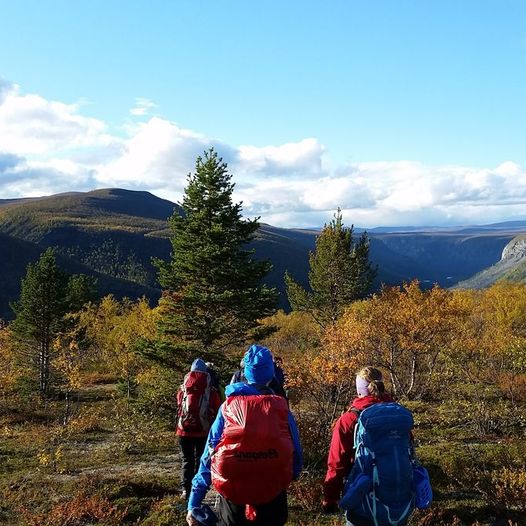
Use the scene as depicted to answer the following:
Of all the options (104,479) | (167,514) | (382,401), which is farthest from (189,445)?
(104,479)

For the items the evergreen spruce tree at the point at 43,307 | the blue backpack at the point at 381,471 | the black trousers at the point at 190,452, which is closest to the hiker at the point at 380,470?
the blue backpack at the point at 381,471

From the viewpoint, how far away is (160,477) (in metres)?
12.4

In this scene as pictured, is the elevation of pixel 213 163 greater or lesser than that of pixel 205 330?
greater

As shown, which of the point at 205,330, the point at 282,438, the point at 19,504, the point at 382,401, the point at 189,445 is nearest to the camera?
the point at 282,438

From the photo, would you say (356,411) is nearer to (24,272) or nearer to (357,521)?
(357,521)

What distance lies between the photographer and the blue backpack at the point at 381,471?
162 inches

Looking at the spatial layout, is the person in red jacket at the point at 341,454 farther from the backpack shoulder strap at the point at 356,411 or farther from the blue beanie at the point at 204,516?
the blue beanie at the point at 204,516

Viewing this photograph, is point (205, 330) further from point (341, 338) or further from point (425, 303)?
point (425, 303)

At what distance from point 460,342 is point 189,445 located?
16.4 m

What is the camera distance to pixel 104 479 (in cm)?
1139

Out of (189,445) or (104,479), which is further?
(104,479)

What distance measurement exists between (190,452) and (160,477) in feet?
17.9

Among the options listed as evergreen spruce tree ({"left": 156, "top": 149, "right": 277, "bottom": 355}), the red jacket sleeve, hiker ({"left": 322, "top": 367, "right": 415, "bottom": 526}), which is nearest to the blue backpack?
hiker ({"left": 322, "top": 367, "right": 415, "bottom": 526})

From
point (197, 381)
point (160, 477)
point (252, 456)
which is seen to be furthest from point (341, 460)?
point (160, 477)
